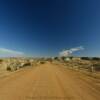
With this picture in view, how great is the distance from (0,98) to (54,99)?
268cm

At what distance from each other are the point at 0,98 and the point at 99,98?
4.97m

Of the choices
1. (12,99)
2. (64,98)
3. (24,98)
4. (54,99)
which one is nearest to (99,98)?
(64,98)

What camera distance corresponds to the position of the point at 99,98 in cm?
758

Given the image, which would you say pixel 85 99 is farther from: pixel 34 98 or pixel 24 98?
pixel 24 98

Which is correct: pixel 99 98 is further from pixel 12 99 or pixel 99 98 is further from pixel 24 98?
pixel 12 99

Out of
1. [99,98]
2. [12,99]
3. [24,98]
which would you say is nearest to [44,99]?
[24,98]

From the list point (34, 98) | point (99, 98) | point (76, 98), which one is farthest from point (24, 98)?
point (99, 98)

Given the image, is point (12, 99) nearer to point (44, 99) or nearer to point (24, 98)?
point (24, 98)

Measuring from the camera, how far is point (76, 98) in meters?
7.54

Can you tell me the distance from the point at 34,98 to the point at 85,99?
8.29 ft

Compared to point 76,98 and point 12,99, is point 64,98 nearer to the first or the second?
point 76,98

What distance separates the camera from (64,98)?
7.50m

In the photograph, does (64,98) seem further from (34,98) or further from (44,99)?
(34,98)

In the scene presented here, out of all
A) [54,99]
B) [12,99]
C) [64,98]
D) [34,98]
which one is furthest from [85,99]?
[12,99]
